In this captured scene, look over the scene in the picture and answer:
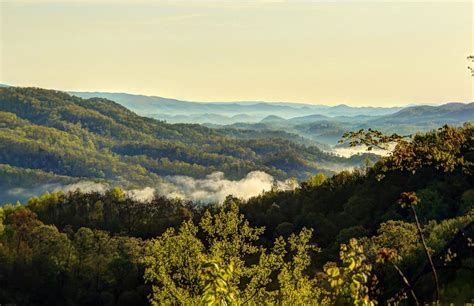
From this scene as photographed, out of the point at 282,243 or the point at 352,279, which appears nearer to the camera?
the point at 352,279

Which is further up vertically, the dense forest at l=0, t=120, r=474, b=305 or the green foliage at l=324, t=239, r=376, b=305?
the green foliage at l=324, t=239, r=376, b=305

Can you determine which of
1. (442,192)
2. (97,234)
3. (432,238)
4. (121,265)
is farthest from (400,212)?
(432,238)

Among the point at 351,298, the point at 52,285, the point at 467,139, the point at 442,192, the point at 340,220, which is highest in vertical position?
the point at 467,139

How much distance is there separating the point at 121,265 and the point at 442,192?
5279 centimetres

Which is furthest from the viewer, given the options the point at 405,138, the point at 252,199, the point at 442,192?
the point at 252,199

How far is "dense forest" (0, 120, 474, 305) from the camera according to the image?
40.3 feet

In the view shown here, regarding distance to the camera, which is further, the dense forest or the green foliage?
the dense forest

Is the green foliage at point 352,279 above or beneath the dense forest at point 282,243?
above

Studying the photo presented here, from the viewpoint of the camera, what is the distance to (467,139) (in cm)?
1313

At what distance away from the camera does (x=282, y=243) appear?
33.4 m

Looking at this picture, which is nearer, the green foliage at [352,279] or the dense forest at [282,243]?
the green foliage at [352,279]

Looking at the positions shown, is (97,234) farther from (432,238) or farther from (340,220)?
(432,238)

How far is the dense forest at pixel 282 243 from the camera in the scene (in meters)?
12.3

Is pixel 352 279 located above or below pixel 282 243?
above
